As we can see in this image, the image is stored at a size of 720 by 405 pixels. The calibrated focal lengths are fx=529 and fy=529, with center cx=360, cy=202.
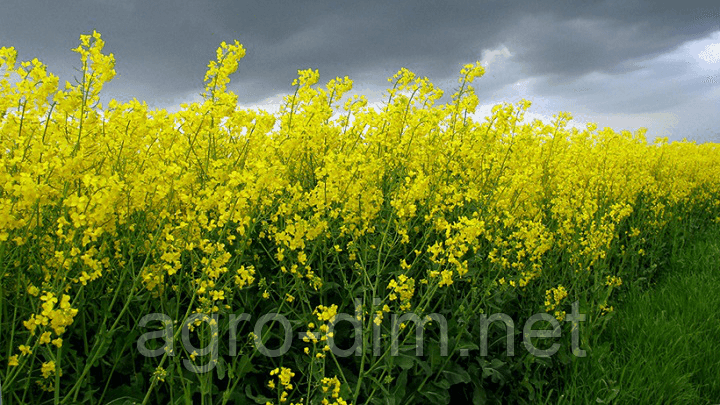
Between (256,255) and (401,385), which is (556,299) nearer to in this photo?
(401,385)

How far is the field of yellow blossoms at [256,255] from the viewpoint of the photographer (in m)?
2.26

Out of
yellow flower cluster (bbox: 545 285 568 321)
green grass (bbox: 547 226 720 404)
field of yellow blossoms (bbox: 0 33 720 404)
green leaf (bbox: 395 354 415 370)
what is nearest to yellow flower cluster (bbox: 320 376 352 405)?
field of yellow blossoms (bbox: 0 33 720 404)

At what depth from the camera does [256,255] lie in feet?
9.43

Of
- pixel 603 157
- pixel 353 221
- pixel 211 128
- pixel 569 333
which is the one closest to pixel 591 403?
pixel 569 333

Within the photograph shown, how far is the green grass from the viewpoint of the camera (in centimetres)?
347

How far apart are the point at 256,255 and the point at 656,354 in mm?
3021

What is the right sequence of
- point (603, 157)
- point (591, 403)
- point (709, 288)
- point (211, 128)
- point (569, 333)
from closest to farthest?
point (211, 128)
point (591, 403)
point (569, 333)
point (709, 288)
point (603, 157)

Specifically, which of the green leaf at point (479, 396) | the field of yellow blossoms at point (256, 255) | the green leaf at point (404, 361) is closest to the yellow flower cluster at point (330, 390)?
the field of yellow blossoms at point (256, 255)

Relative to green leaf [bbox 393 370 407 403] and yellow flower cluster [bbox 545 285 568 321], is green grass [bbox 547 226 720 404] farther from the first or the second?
green leaf [bbox 393 370 407 403]

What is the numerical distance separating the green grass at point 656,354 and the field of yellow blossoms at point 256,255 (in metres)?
0.21

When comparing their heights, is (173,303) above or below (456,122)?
below

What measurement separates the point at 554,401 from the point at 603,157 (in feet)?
11.1

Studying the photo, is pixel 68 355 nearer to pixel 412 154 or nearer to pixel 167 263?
pixel 167 263

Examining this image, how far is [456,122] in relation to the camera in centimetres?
452
